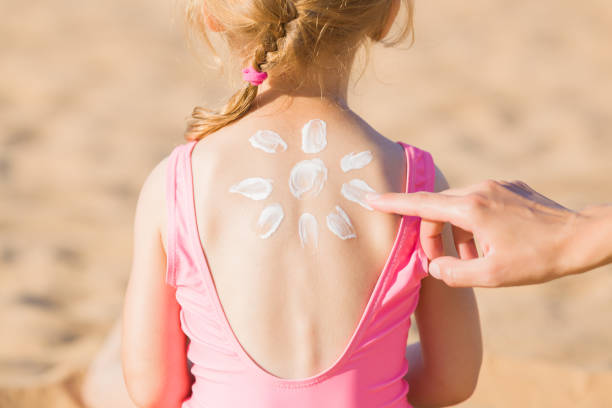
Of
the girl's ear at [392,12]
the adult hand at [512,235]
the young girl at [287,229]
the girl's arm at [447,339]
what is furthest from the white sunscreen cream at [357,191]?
the girl's ear at [392,12]

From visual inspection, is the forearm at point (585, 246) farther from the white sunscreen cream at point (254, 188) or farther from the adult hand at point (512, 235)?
the white sunscreen cream at point (254, 188)

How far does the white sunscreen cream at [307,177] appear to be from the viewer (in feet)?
4.93

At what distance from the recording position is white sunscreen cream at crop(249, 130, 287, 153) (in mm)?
1540

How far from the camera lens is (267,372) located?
1.49 m

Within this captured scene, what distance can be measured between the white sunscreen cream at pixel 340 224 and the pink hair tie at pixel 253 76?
1.00 ft

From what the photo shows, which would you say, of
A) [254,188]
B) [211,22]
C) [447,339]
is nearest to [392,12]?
[211,22]

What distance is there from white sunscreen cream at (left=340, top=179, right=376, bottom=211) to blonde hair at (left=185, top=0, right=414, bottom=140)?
0.23 m

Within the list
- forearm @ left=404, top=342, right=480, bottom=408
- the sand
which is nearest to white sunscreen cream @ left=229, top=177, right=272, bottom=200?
the sand

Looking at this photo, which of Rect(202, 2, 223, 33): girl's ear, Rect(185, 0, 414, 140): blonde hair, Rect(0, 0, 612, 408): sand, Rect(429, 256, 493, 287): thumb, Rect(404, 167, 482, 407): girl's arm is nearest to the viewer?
Rect(429, 256, 493, 287): thumb

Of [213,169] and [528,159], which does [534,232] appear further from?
[528,159]

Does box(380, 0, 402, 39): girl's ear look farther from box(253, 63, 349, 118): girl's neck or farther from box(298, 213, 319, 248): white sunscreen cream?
box(298, 213, 319, 248): white sunscreen cream

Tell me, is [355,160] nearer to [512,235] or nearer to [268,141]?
[268,141]

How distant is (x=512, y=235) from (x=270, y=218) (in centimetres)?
46

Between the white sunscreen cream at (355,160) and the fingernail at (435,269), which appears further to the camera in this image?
the white sunscreen cream at (355,160)
